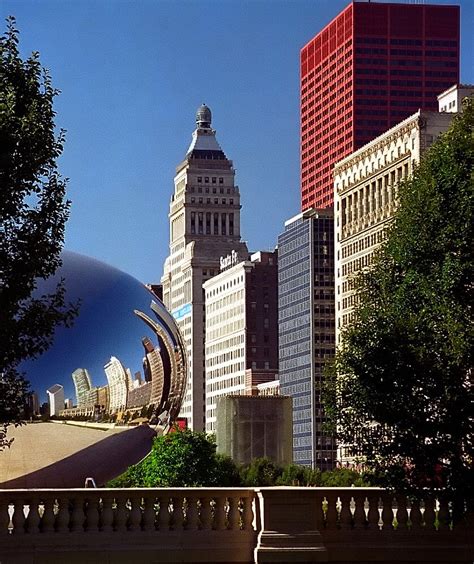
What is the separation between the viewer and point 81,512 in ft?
88.3

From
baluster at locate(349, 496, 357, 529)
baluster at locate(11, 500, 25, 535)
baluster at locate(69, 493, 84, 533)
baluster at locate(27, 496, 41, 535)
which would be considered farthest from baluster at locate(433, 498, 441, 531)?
baluster at locate(11, 500, 25, 535)

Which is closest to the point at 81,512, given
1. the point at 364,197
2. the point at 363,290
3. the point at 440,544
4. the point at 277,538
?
the point at 277,538

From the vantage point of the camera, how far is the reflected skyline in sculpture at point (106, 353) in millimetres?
33844

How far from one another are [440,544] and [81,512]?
5921 mm

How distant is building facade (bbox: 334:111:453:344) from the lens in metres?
171

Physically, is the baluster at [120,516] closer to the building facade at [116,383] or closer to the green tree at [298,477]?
the building facade at [116,383]

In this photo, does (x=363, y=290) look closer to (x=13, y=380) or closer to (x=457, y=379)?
(x=457, y=379)

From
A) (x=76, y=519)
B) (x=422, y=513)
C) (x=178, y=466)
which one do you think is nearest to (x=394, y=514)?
(x=422, y=513)

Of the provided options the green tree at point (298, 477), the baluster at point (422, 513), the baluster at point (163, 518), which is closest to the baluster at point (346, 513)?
the baluster at point (422, 513)

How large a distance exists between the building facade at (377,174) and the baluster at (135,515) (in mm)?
137292

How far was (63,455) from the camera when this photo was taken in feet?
113

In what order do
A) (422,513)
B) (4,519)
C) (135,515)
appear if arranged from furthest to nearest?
Answer: (422,513)
(135,515)
(4,519)

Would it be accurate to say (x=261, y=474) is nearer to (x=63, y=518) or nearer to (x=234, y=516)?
(x=234, y=516)

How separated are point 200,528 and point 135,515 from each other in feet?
3.53
